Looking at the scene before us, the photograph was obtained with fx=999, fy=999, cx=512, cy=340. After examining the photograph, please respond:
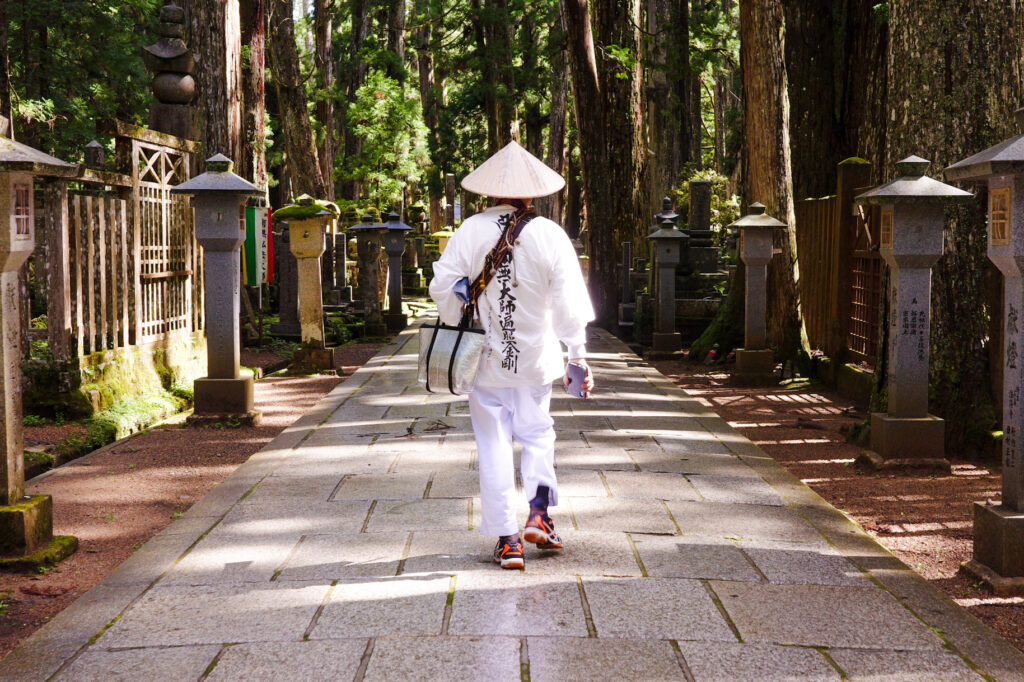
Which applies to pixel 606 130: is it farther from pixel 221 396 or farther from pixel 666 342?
pixel 221 396

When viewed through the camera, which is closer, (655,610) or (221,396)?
(655,610)

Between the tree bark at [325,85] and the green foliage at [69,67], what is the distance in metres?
4.43

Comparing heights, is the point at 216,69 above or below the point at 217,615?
above

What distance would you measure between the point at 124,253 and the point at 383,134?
72.8ft

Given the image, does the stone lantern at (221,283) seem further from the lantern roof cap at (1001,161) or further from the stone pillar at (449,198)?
the stone pillar at (449,198)

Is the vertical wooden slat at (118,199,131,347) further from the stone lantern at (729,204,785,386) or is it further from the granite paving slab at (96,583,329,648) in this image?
the stone lantern at (729,204,785,386)

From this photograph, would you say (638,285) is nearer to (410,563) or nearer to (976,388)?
(976,388)

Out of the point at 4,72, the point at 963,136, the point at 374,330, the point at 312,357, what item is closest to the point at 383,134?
the point at 374,330

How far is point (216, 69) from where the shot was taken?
1323 centimetres

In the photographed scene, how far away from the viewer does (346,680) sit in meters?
3.17

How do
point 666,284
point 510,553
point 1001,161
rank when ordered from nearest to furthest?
point 1001,161 < point 510,553 < point 666,284

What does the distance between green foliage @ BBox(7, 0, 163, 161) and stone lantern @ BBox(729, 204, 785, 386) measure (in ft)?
43.7

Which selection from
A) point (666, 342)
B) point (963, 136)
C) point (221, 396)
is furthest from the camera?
point (666, 342)

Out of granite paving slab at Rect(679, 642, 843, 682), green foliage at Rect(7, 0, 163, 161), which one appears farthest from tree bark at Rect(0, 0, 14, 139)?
granite paving slab at Rect(679, 642, 843, 682)
